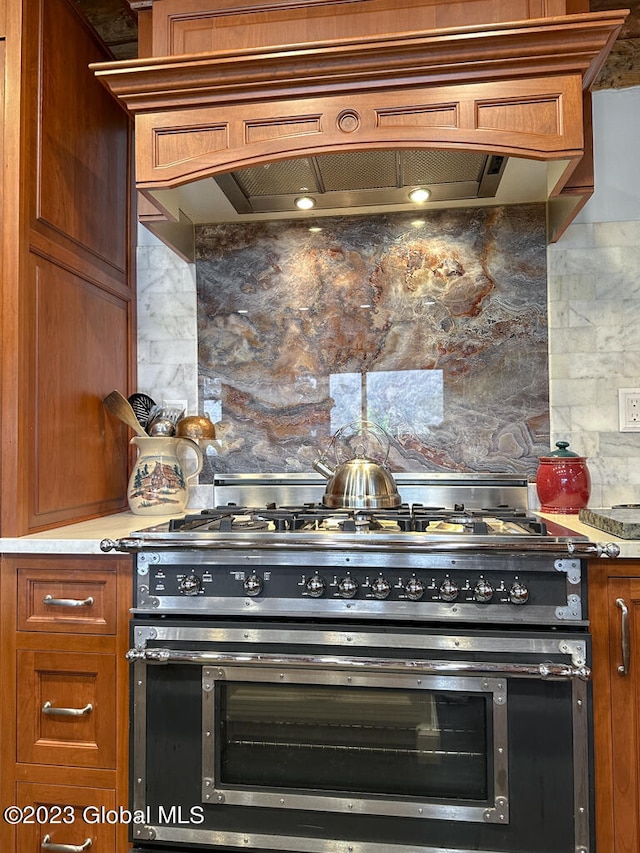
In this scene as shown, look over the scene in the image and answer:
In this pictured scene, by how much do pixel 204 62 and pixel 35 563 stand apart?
1271mm

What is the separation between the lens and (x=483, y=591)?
123 cm

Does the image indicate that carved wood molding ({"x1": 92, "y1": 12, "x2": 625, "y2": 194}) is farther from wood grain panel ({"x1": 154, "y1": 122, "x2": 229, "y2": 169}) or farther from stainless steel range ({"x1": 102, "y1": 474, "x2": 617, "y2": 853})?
stainless steel range ({"x1": 102, "y1": 474, "x2": 617, "y2": 853})

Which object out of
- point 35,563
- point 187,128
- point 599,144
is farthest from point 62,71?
point 599,144

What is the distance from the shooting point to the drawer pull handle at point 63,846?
1.38 metres

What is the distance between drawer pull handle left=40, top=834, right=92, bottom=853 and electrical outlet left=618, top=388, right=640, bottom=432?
1.82 metres

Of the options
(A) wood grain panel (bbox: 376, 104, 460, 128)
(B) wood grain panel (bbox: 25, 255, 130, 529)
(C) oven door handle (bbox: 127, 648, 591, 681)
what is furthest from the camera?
(B) wood grain panel (bbox: 25, 255, 130, 529)

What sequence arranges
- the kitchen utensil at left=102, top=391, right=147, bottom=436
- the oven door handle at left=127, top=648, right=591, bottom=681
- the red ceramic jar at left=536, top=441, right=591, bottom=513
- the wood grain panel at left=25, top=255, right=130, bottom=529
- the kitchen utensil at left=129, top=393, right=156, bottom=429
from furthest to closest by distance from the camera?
the kitchen utensil at left=129, top=393, right=156, bottom=429 < the kitchen utensil at left=102, top=391, right=147, bottom=436 < the red ceramic jar at left=536, top=441, right=591, bottom=513 < the wood grain panel at left=25, top=255, right=130, bottom=529 < the oven door handle at left=127, top=648, right=591, bottom=681

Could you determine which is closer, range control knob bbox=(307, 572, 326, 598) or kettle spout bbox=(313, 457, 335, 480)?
range control knob bbox=(307, 572, 326, 598)

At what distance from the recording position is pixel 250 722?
1325 millimetres

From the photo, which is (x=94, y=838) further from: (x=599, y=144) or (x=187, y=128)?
(x=599, y=144)

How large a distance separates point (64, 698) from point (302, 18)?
69.7 inches

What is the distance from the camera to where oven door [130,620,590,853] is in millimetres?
1216

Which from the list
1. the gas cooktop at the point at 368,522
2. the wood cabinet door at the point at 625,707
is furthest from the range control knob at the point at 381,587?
the wood cabinet door at the point at 625,707

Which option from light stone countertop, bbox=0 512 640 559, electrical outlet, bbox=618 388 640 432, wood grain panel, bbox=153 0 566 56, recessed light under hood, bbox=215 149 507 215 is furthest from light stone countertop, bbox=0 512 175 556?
electrical outlet, bbox=618 388 640 432
